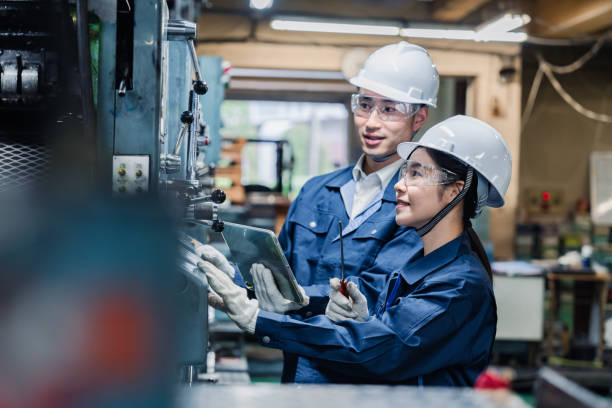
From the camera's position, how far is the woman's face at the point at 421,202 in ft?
5.51

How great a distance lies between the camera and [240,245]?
1670mm

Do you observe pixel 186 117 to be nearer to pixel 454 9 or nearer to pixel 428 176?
pixel 428 176

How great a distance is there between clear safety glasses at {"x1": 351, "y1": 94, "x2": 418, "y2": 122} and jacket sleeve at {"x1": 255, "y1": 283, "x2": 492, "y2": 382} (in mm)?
852

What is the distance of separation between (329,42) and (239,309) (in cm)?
617

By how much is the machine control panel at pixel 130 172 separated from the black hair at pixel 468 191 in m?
0.82

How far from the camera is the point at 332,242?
209 cm

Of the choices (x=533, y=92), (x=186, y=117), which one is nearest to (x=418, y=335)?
(x=186, y=117)

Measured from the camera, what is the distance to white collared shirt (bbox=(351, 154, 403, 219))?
2.15 m

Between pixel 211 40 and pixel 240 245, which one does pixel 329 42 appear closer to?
pixel 211 40

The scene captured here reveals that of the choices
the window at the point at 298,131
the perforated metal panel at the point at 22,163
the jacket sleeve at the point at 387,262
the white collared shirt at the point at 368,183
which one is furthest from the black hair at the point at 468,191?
the window at the point at 298,131

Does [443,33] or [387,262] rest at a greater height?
[443,33]

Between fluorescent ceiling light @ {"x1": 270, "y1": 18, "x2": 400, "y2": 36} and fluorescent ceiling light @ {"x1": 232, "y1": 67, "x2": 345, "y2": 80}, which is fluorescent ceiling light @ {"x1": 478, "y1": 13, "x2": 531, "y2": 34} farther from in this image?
fluorescent ceiling light @ {"x1": 232, "y1": 67, "x2": 345, "y2": 80}

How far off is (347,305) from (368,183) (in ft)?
2.29

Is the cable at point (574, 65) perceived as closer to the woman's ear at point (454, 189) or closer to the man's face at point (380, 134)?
the man's face at point (380, 134)
